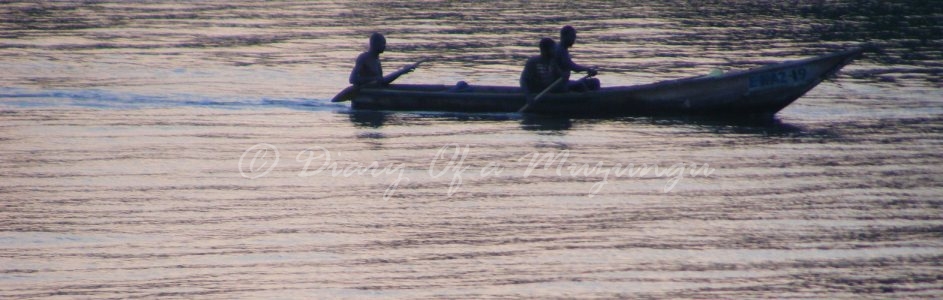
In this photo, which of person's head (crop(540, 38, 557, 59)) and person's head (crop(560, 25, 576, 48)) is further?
person's head (crop(560, 25, 576, 48))

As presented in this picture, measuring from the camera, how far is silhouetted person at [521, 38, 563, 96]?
58.2ft

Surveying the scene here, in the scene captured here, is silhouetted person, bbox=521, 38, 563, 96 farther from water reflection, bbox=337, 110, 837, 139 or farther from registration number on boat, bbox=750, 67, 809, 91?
registration number on boat, bbox=750, 67, 809, 91

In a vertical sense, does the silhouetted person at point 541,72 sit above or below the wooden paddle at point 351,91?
above

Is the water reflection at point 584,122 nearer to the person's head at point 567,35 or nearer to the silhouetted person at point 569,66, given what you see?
the silhouetted person at point 569,66

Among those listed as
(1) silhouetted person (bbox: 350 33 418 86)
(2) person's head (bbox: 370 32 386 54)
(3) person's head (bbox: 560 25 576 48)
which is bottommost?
(1) silhouetted person (bbox: 350 33 418 86)

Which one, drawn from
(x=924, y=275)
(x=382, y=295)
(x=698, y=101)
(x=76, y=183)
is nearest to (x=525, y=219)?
(x=382, y=295)

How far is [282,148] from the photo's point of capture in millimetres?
15398

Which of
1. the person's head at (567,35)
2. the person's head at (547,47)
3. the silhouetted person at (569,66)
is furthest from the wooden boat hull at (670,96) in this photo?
the person's head at (567,35)

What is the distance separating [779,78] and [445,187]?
5332 mm

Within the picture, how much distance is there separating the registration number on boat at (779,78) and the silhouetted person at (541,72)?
2539 mm

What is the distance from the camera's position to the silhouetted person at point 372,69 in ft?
61.1

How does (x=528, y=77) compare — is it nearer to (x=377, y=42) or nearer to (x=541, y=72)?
(x=541, y=72)

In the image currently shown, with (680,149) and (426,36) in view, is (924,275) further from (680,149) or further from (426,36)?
(426,36)

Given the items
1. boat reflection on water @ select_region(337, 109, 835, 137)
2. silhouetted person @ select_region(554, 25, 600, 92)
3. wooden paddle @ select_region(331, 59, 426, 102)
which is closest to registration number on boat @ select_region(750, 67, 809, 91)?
boat reflection on water @ select_region(337, 109, 835, 137)
